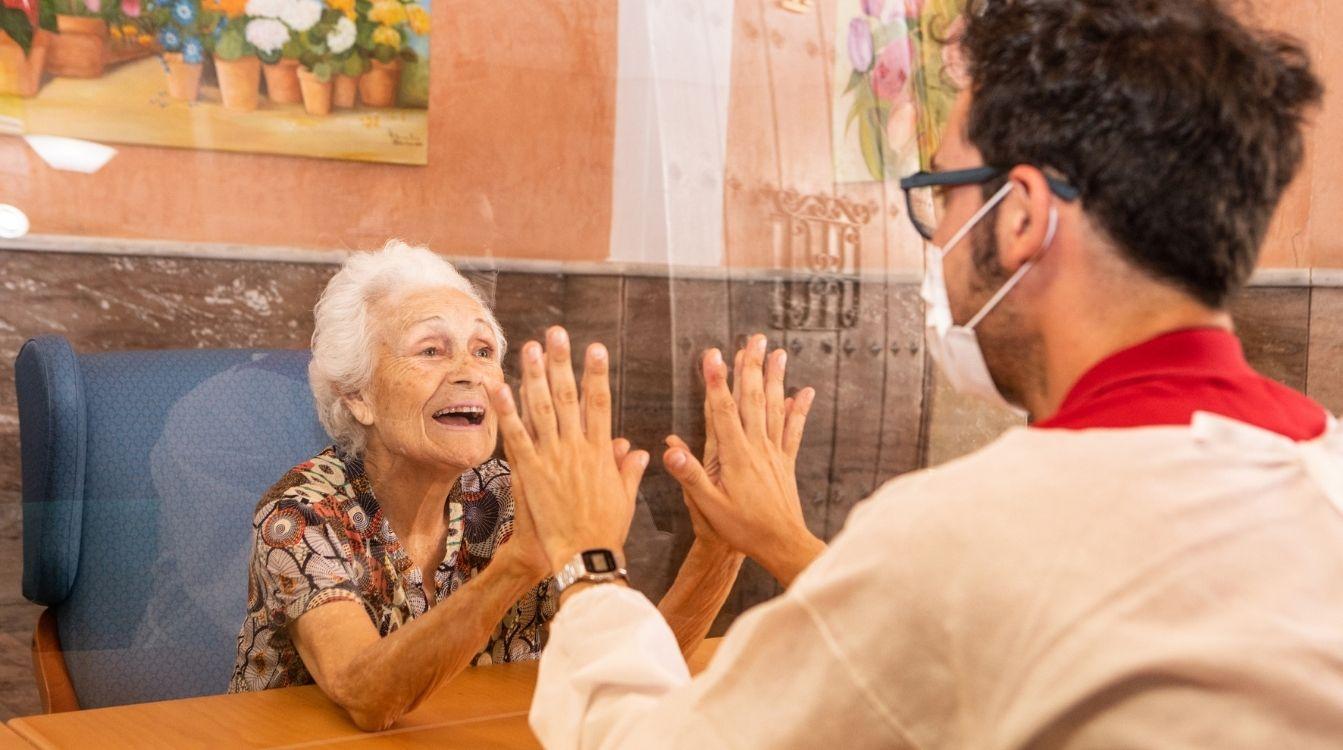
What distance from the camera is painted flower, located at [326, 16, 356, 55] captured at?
5.25ft

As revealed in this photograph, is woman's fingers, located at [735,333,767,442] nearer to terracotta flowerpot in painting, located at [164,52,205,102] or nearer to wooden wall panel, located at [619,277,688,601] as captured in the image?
wooden wall panel, located at [619,277,688,601]

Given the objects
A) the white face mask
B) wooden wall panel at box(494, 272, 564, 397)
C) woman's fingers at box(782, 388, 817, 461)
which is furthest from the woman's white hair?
the white face mask

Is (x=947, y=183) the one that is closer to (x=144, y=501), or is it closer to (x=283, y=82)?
(x=283, y=82)

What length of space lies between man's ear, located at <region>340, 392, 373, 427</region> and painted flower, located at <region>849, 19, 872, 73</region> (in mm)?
983

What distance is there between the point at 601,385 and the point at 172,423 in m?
0.51

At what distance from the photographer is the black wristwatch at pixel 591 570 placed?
48.9 inches

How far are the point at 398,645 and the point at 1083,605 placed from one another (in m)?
0.88

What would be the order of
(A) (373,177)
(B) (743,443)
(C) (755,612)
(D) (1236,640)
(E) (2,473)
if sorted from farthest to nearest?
(B) (743,443) < (A) (373,177) < (E) (2,473) < (C) (755,612) < (D) (1236,640)

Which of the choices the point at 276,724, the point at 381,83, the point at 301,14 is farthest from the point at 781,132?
the point at 276,724

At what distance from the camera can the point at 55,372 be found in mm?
1496

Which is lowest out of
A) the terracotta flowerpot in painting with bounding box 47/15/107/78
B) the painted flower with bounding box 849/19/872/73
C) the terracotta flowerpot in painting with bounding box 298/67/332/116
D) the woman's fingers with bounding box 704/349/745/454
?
the woman's fingers with bounding box 704/349/745/454

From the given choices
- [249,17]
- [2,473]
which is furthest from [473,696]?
[249,17]

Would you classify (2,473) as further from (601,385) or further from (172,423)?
(601,385)

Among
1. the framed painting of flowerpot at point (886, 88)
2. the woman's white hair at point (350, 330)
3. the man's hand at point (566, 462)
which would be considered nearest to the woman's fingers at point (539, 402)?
the man's hand at point (566, 462)
